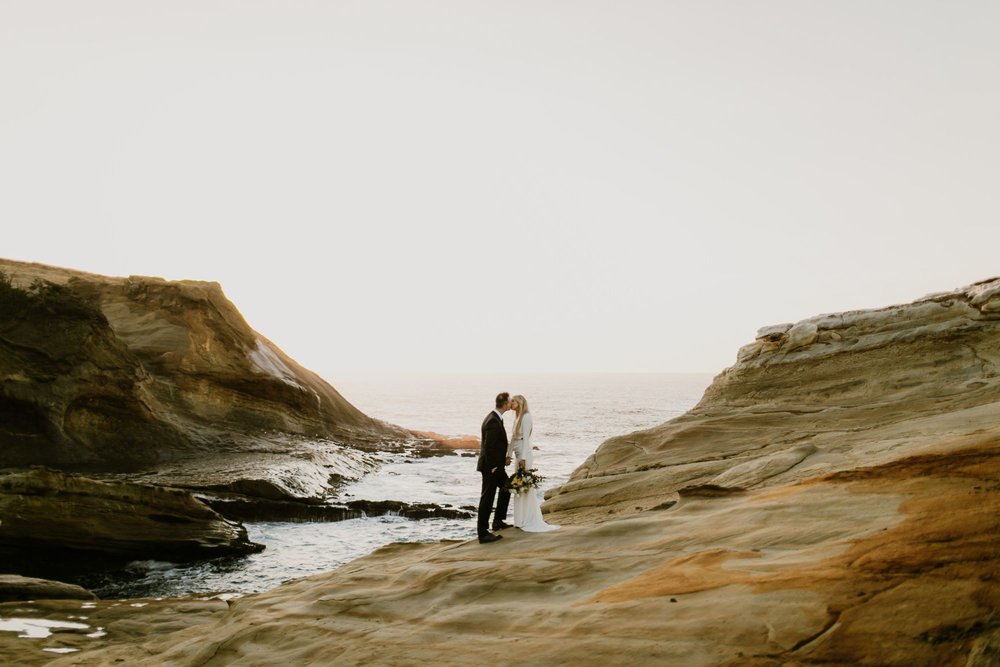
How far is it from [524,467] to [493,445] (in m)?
0.62

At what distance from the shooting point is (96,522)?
13539 mm

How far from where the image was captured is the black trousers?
9.97 m

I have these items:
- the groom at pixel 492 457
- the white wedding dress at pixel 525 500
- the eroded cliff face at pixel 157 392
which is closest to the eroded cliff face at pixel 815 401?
the white wedding dress at pixel 525 500

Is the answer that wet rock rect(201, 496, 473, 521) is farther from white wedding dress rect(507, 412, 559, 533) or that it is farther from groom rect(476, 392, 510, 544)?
groom rect(476, 392, 510, 544)

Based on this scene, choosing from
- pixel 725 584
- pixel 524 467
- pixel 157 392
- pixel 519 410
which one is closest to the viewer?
pixel 725 584

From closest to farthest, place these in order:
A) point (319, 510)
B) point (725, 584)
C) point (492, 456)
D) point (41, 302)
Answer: point (725, 584), point (492, 456), point (319, 510), point (41, 302)

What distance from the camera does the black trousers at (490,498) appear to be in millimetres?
9969

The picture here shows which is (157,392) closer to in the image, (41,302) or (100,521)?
(41,302)

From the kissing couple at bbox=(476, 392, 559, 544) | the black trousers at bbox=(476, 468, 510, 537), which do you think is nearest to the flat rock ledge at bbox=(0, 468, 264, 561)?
the black trousers at bbox=(476, 468, 510, 537)

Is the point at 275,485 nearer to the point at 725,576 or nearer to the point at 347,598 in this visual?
the point at 347,598

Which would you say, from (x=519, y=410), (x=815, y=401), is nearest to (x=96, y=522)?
(x=519, y=410)

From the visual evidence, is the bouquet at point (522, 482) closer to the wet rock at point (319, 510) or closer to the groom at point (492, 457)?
the groom at point (492, 457)

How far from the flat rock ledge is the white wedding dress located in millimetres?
7864

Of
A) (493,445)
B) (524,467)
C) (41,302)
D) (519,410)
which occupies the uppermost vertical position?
(41,302)
